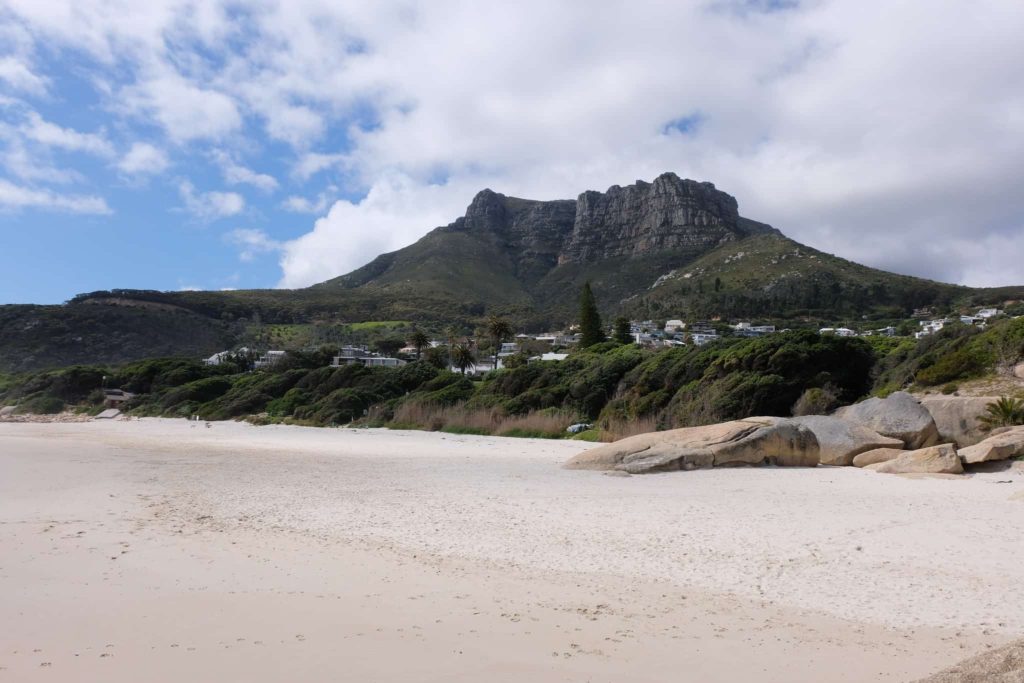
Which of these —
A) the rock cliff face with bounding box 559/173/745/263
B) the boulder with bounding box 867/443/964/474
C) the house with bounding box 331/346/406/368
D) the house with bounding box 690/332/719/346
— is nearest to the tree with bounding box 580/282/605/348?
the house with bounding box 690/332/719/346

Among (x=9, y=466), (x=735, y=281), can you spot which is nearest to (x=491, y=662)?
(x=9, y=466)

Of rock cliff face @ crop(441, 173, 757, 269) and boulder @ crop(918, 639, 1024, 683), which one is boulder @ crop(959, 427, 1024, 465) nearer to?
boulder @ crop(918, 639, 1024, 683)

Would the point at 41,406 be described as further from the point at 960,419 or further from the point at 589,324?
the point at 960,419

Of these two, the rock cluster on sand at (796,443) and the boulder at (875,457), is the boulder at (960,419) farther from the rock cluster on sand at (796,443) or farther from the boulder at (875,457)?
the boulder at (875,457)

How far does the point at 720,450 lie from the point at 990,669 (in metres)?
9.28

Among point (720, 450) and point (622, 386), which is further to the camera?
point (622, 386)

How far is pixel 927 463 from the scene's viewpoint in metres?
11.6

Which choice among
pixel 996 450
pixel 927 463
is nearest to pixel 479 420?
pixel 927 463

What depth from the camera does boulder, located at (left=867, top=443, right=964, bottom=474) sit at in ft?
37.5

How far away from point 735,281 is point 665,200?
44.5m

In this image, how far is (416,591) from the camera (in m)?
5.95

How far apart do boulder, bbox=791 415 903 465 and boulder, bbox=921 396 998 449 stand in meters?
1.96

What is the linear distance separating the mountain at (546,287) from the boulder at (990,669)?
266 ft

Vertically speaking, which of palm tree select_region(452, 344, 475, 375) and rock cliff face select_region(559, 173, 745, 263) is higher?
rock cliff face select_region(559, 173, 745, 263)
